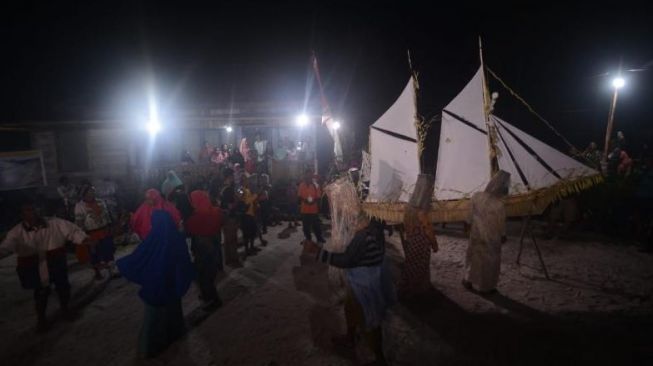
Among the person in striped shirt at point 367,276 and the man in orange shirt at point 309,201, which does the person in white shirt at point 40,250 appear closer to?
the person in striped shirt at point 367,276

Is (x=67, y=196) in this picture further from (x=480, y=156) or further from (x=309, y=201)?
(x=480, y=156)

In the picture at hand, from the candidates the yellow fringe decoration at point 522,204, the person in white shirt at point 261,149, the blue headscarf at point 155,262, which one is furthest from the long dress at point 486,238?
the person in white shirt at point 261,149

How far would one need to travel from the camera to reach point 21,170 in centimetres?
1207

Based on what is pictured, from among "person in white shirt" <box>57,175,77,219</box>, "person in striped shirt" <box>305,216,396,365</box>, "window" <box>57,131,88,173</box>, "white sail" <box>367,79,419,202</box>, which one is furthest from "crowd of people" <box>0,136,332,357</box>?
"window" <box>57,131,88,173</box>

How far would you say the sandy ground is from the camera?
4094 millimetres

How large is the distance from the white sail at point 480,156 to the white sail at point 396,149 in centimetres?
69

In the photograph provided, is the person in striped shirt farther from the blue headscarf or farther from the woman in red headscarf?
the woman in red headscarf

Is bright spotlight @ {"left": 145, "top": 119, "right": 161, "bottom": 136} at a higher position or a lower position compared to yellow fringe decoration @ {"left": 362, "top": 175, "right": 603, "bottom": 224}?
higher

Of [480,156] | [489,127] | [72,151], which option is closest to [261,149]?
[72,151]

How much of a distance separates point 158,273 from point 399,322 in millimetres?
3145

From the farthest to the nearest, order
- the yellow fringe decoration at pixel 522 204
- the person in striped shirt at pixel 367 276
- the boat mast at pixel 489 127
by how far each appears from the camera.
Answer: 1. the boat mast at pixel 489 127
2. the yellow fringe decoration at pixel 522 204
3. the person in striped shirt at pixel 367 276

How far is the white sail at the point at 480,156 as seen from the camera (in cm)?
702

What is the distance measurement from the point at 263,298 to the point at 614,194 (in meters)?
8.79

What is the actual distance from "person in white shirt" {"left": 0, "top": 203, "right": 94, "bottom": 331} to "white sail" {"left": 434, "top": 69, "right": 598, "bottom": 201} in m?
6.93
